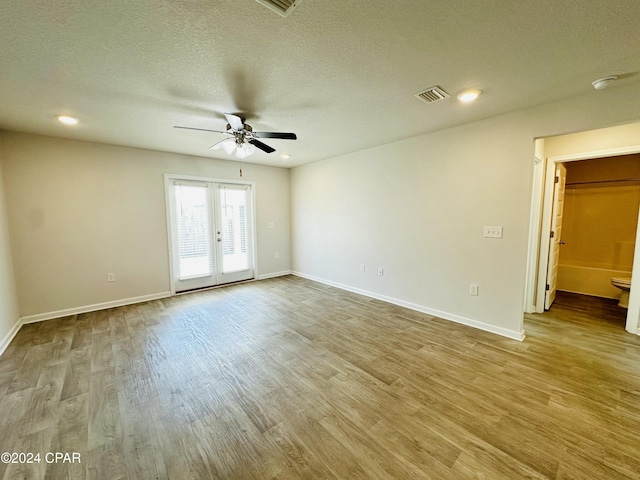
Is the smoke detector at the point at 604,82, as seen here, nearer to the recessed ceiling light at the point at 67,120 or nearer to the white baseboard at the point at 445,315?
the white baseboard at the point at 445,315

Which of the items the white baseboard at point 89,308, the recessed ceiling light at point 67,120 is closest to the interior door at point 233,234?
the white baseboard at point 89,308

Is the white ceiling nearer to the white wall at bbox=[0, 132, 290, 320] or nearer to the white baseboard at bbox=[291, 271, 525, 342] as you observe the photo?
the white wall at bbox=[0, 132, 290, 320]

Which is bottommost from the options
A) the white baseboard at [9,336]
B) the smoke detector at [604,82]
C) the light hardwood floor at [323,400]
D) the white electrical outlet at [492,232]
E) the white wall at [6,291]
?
the light hardwood floor at [323,400]

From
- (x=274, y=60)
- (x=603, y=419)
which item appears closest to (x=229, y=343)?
(x=274, y=60)

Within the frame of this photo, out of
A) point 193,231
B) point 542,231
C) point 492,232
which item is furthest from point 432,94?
point 193,231

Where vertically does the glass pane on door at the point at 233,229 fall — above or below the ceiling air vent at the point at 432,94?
below

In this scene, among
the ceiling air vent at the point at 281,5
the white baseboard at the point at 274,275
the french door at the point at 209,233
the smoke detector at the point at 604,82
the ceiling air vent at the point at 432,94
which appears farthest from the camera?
the white baseboard at the point at 274,275

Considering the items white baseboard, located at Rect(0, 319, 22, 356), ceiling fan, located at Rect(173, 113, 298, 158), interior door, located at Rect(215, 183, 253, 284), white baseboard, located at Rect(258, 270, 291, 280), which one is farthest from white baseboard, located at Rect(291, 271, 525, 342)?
white baseboard, located at Rect(0, 319, 22, 356)

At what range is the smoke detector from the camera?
6.57ft

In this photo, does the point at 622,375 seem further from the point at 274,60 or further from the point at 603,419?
the point at 274,60

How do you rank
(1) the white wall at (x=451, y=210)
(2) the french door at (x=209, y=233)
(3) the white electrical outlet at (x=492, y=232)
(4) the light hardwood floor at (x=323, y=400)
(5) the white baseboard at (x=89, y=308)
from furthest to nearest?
1. (2) the french door at (x=209, y=233)
2. (5) the white baseboard at (x=89, y=308)
3. (3) the white electrical outlet at (x=492, y=232)
4. (1) the white wall at (x=451, y=210)
5. (4) the light hardwood floor at (x=323, y=400)

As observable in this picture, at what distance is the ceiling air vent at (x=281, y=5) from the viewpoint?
4.24 feet

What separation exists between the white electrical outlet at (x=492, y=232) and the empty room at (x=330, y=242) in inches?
0.9

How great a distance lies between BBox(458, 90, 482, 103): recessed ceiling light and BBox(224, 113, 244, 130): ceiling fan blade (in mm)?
2123
